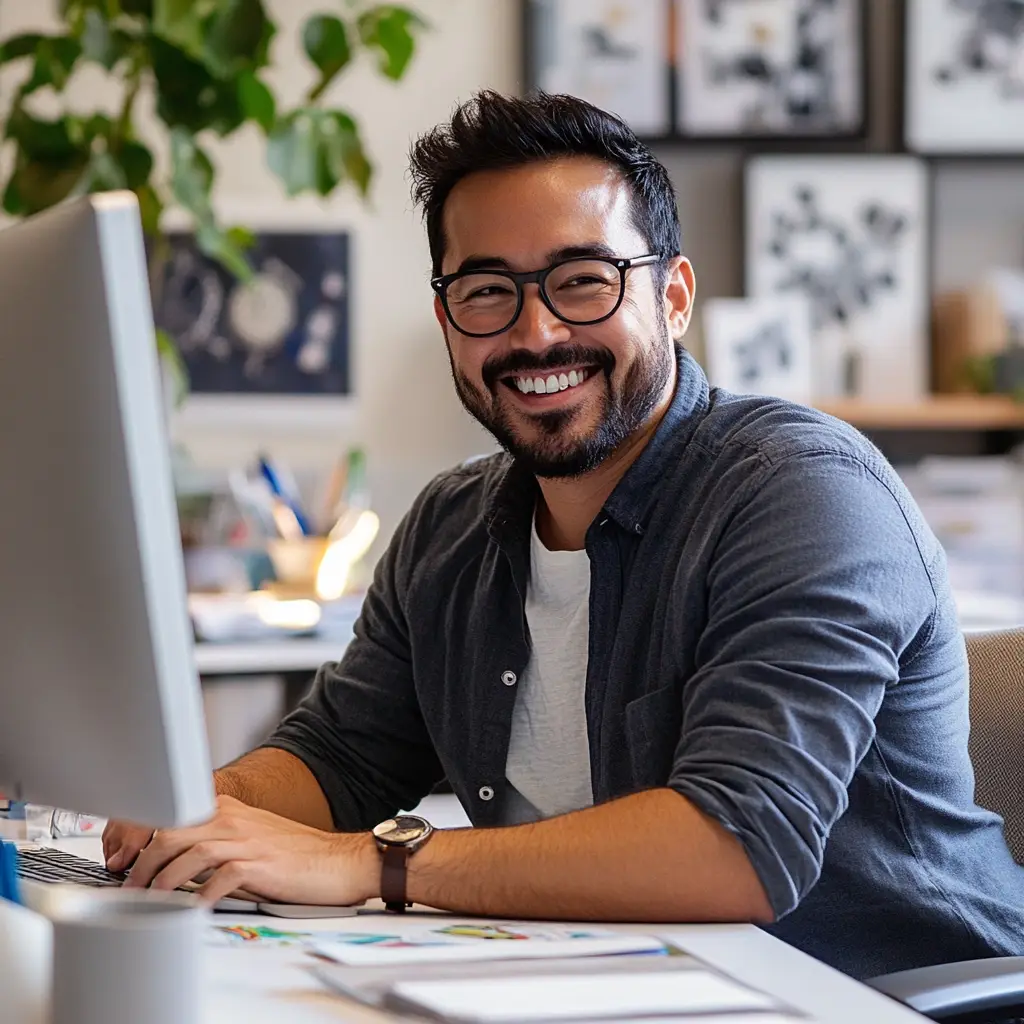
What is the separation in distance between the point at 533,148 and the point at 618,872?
69 cm

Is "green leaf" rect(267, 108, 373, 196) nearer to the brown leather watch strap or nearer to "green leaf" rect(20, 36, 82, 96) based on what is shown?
"green leaf" rect(20, 36, 82, 96)

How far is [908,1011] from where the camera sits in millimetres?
880

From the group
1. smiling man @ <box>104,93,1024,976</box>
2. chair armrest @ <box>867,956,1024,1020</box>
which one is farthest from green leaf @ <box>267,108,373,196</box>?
chair armrest @ <box>867,956,1024,1020</box>

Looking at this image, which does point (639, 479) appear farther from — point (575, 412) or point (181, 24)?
point (181, 24)

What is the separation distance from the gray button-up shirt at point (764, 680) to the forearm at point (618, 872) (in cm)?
2

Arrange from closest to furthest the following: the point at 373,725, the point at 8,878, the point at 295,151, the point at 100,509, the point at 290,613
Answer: the point at 100,509 → the point at 8,878 → the point at 373,725 → the point at 290,613 → the point at 295,151

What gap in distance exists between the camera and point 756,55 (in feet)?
10.7

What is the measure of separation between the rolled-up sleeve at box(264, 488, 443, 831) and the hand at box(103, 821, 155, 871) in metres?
0.29

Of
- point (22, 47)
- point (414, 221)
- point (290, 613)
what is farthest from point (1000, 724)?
point (414, 221)

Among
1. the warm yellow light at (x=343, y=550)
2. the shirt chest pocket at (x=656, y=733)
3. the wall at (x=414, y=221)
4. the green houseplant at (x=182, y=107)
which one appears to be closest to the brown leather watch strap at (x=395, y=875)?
the shirt chest pocket at (x=656, y=733)

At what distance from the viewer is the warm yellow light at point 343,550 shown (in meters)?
2.69

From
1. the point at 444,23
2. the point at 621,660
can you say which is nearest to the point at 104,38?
the point at 444,23

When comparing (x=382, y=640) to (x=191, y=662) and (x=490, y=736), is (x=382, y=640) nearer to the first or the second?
(x=490, y=736)

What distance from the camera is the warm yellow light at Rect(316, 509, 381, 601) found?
2.69 metres
